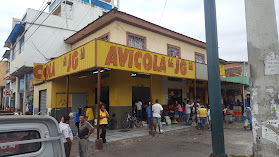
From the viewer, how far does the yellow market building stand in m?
9.63

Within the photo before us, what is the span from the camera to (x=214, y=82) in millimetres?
5113

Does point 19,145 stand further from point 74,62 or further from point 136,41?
point 136,41

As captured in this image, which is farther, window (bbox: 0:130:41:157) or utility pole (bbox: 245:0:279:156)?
utility pole (bbox: 245:0:279:156)

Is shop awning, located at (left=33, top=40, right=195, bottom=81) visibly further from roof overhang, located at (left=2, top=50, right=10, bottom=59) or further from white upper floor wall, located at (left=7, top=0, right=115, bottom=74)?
roof overhang, located at (left=2, top=50, right=10, bottom=59)

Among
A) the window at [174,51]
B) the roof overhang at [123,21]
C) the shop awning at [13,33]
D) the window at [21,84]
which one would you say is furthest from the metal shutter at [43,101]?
the window at [174,51]

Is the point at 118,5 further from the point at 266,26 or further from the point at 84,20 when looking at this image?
the point at 266,26

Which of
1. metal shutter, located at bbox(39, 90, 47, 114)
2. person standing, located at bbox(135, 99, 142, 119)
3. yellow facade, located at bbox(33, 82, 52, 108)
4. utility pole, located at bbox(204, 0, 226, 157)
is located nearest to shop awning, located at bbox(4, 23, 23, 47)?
yellow facade, located at bbox(33, 82, 52, 108)

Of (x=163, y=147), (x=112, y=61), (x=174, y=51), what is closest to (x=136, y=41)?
(x=174, y=51)

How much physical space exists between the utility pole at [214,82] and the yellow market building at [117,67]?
16.1ft

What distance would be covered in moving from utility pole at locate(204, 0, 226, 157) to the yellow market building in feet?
16.1

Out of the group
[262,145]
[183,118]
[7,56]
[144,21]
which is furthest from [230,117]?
[7,56]

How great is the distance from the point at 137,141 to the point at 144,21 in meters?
8.25

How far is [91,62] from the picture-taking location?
8711mm

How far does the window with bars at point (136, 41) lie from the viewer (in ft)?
45.2
